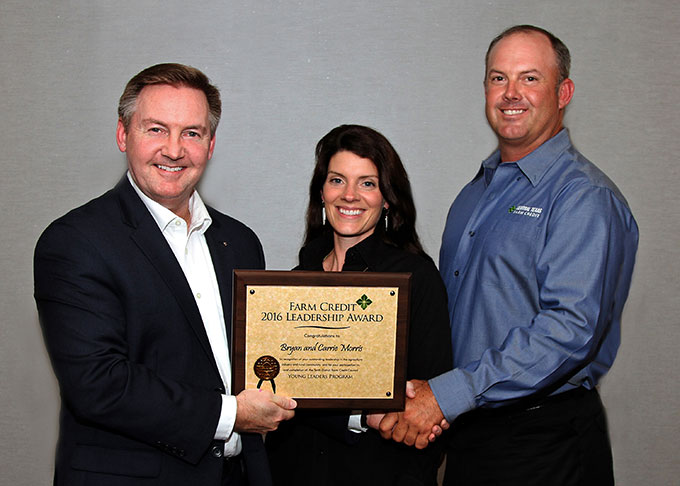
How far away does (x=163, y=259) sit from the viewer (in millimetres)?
2104

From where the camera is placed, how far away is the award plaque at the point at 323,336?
2074 millimetres

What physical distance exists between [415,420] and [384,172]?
37.2 inches

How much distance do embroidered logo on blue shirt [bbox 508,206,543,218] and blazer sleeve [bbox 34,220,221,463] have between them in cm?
133

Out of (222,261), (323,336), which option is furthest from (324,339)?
(222,261)

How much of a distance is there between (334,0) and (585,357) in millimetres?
2432

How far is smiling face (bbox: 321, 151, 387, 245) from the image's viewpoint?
8.70 ft

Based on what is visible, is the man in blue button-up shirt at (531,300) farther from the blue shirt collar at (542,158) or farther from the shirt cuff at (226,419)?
the shirt cuff at (226,419)

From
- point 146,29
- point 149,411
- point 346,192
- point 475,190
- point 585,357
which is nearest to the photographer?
point 149,411

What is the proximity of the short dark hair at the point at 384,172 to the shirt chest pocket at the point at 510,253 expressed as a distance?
30 cm

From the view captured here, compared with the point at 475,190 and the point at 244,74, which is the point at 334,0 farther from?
the point at 475,190

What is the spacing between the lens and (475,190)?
2.99 meters

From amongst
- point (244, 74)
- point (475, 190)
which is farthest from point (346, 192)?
point (244, 74)

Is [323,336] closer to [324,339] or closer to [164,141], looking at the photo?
[324,339]

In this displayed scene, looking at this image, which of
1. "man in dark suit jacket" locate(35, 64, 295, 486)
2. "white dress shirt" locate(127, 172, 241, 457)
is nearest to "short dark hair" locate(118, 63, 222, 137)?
"man in dark suit jacket" locate(35, 64, 295, 486)
